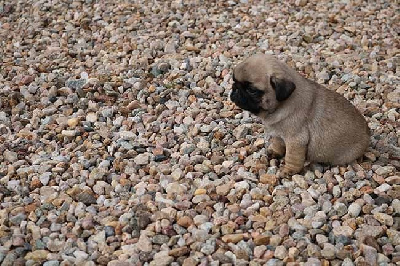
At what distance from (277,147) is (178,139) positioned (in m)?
0.91

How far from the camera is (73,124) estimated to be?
4.95 meters

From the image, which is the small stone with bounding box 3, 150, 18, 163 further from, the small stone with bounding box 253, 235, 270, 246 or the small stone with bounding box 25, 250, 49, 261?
the small stone with bounding box 253, 235, 270, 246

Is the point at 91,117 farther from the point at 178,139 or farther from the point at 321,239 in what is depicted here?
the point at 321,239

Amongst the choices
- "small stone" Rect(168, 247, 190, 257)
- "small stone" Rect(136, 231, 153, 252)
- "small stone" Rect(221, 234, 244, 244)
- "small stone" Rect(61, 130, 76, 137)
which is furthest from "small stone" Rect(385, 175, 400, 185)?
"small stone" Rect(61, 130, 76, 137)

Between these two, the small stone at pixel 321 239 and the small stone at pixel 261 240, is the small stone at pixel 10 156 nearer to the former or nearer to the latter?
the small stone at pixel 261 240

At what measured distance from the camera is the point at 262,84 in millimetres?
3871

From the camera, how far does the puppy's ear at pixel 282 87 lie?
3.84 meters

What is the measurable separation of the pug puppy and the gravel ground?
18 cm

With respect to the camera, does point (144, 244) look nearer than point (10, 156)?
Yes

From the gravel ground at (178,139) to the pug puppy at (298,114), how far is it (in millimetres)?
183

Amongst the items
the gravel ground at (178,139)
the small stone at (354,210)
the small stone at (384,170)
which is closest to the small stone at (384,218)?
the gravel ground at (178,139)

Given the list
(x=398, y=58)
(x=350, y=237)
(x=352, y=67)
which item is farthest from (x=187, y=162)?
(x=398, y=58)

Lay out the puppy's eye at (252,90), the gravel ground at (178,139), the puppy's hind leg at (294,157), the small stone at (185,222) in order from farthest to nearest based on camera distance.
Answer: the puppy's hind leg at (294,157)
the puppy's eye at (252,90)
the small stone at (185,222)
the gravel ground at (178,139)

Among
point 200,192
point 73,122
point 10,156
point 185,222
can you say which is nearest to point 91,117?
point 73,122
